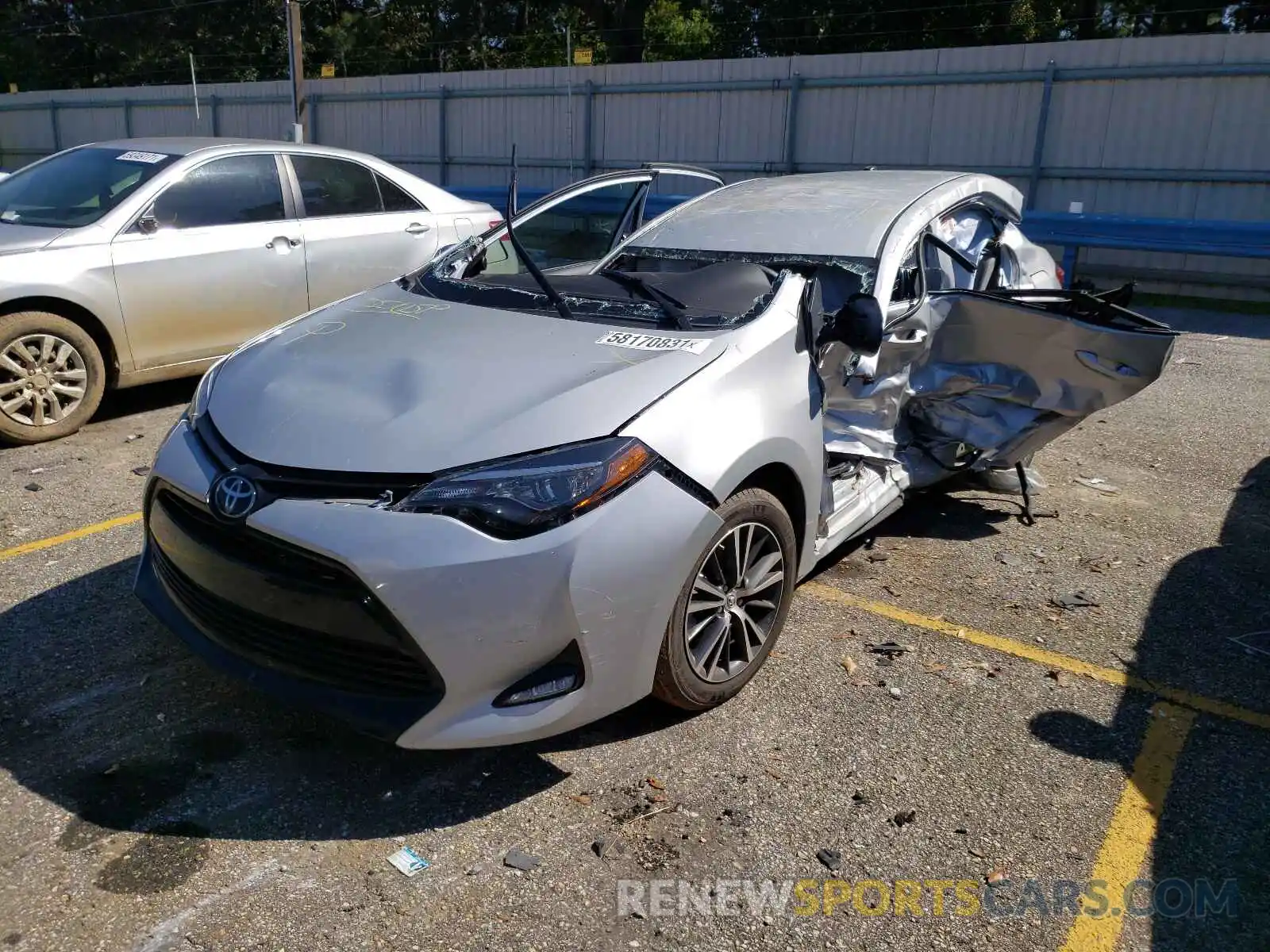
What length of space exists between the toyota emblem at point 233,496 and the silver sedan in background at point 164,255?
3.60 m

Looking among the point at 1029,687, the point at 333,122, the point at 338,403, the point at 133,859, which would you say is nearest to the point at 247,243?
the point at 338,403

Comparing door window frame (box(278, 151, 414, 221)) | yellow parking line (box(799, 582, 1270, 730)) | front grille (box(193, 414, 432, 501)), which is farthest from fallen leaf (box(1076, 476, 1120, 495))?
door window frame (box(278, 151, 414, 221))

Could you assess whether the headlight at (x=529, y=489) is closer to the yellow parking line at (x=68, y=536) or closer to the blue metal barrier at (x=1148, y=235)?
the yellow parking line at (x=68, y=536)

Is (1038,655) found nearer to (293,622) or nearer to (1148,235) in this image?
(293,622)

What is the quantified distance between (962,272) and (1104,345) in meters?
0.91

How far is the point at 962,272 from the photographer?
4.95 meters

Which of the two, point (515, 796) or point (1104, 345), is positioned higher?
point (1104, 345)

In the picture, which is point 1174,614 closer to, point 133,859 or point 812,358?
point 812,358

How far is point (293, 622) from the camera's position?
270 cm

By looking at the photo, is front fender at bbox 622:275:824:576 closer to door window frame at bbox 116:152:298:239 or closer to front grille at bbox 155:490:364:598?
front grille at bbox 155:490:364:598

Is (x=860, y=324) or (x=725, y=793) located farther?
(x=860, y=324)

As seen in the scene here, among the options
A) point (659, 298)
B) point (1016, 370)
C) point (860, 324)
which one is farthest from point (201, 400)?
point (1016, 370)

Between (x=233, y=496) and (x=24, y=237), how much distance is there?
4.02 metres

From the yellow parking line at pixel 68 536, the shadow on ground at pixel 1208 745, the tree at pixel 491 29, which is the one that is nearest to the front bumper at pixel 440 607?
the shadow on ground at pixel 1208 745
